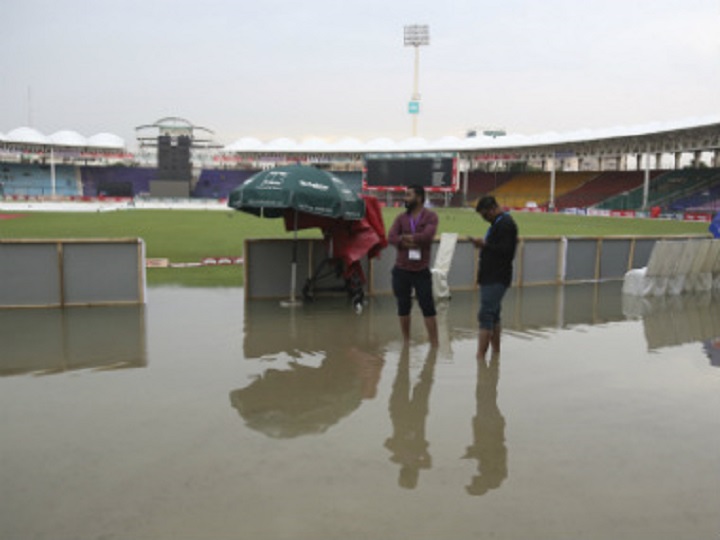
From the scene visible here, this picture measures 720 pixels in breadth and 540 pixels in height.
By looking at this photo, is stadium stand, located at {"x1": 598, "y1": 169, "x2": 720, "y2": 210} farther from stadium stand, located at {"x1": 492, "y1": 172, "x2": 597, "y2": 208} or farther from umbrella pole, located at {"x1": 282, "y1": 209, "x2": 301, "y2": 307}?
umbrella pole, located at {"x1": 282, "y1": 209, "x2": 301, "y2": 307}

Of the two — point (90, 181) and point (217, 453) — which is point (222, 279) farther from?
point (90, 181)

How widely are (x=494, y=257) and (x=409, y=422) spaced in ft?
7.29

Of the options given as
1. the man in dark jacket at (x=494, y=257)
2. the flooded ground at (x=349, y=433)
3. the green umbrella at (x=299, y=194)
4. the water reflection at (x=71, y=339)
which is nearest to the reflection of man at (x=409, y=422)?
the flooded ground at (x=349, y=433)

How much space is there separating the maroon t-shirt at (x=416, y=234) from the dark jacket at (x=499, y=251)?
620 mm

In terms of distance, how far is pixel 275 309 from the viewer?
9406 millimetres

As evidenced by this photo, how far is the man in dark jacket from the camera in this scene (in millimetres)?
6207

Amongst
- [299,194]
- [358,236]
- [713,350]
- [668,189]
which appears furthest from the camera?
[668,189]

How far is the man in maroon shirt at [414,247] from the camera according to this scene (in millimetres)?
6586

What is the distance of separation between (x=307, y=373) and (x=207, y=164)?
304ft

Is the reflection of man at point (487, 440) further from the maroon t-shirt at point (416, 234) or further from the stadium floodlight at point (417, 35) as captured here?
the stadium floodlight at point (417, 35)

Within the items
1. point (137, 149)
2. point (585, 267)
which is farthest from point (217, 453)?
point (137, 149)

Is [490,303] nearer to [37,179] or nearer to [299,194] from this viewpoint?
[299,194]

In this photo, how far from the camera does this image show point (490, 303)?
629cm

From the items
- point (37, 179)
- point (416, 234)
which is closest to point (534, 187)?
point (37, 179)
